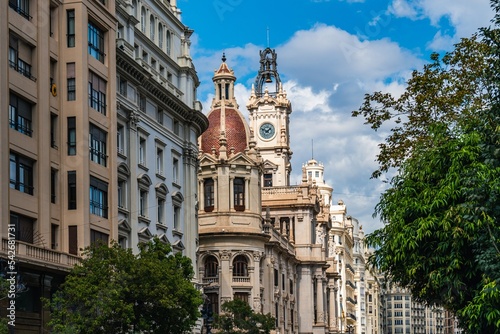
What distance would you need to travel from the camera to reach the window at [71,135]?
52.9 m

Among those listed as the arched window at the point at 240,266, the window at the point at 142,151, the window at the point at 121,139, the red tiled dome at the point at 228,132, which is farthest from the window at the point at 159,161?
the red tiled dome at the point at 228,132

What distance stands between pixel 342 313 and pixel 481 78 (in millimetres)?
116665

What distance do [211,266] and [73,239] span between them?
45.6m

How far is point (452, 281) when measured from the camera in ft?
131

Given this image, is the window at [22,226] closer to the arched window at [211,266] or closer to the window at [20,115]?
the window at [20,115]

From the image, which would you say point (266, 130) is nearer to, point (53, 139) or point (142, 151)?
point (142, 151)

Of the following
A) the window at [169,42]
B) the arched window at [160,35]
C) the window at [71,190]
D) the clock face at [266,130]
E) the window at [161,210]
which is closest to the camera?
the window at [71,190]

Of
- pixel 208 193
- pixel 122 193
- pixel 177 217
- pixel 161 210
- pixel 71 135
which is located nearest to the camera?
pixel 71 135

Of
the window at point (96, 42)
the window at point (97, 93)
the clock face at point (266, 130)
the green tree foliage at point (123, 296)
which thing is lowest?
the green tree foliage at point (123, 296)

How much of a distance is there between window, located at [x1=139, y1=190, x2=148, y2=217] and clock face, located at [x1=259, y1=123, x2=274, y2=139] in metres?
77.2

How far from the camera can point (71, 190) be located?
52.7 m

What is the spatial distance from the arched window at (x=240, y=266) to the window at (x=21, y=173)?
162 feet

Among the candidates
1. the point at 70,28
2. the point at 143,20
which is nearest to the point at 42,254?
the point at 70,28

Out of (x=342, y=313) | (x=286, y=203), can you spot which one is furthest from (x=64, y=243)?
(x=342, y=313)
